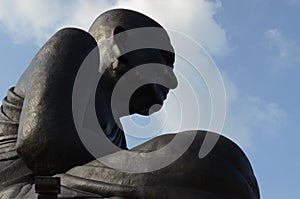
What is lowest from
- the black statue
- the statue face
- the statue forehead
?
the black statue

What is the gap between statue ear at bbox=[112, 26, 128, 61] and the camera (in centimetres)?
615

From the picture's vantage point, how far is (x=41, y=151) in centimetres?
525

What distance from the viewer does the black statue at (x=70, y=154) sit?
4.98 meters

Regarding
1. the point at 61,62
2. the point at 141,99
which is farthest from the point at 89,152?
the point at 141,99

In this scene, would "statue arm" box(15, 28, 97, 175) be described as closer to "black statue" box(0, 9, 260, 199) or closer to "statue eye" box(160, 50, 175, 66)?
"black statue" box(0, 9, 260, 199)

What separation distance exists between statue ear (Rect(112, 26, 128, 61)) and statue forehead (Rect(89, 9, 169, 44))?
37 mm

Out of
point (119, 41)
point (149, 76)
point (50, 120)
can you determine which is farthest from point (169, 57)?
point (50, 120)

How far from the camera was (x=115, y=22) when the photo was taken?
20.9 feet

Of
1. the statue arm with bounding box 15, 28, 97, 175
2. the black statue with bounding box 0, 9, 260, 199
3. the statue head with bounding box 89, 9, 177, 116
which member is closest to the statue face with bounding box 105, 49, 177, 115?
the statue head with bounding box 89, 9, 177, 116

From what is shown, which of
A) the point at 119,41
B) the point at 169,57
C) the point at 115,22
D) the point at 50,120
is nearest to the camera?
the point at 50,120

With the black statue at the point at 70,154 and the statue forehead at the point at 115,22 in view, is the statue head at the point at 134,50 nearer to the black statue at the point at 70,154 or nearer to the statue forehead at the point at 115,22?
the statue forehead at the point at 115,22

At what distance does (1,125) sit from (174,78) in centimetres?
147

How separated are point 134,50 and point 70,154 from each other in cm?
130

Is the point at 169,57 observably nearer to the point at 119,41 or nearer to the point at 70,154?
the point at 119,41
